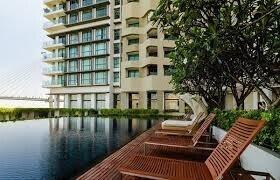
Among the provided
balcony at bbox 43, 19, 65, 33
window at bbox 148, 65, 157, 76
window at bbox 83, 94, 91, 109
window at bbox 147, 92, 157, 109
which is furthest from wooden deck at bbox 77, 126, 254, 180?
balcony at bbox 43, 19, 65, 33

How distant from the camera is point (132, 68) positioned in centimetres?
4650

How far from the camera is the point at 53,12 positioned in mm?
61438

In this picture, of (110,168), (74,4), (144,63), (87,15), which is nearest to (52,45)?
(74,4)

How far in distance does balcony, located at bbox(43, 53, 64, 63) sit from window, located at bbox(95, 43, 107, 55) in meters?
8.23

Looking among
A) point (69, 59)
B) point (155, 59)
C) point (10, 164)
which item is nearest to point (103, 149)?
point (10, 164)

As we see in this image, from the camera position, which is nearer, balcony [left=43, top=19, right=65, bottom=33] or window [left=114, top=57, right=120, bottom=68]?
window [left=114, top=57, right=120, bottom=68]

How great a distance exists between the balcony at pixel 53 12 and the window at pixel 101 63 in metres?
13.1

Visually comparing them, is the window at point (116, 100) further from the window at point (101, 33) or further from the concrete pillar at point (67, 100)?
the concrete pillar at point (67, 100)

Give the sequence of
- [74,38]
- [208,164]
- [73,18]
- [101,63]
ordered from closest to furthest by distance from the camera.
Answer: [208,164]
[101,63]
[74,38]
[73,18]

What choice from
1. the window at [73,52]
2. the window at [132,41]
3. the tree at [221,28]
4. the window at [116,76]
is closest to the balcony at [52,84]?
the window at [73,52]

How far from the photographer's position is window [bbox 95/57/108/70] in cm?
5367

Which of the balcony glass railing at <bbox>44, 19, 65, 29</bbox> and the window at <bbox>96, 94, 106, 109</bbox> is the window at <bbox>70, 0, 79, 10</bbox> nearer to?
the balcony glass railing at <bbox>44, 19, 65, 29</bbox>

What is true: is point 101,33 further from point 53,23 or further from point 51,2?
point 51,2

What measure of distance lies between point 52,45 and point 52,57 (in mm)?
2279
